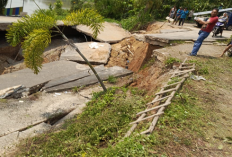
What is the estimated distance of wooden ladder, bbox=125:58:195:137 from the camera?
9.58ft

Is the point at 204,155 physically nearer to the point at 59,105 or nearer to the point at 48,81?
the point at 59,105

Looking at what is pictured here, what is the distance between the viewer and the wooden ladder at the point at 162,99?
9.58ft

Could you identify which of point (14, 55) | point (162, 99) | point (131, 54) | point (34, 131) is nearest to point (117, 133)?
point (162, 99)

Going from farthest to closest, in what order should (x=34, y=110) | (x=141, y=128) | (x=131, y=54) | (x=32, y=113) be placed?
(x=131, y=54) < (x=34, y=110) < (x=32, y=113) < (x=141, y=128)

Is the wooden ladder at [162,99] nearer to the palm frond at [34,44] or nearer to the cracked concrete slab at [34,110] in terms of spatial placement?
the cracked concrete slab at [34,110]

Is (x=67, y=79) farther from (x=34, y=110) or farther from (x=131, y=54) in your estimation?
(x=131, y=54)

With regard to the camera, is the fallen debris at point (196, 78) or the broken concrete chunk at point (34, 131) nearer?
the broken concrete chunk at point (34, 131)

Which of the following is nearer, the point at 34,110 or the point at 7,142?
the point at 7,142

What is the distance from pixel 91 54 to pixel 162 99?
5.01 metres

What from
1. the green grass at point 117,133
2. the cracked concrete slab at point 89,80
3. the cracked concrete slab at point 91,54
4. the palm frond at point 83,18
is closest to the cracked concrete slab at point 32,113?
the cracked concrete slab at point 89,80

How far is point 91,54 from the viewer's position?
311 inches

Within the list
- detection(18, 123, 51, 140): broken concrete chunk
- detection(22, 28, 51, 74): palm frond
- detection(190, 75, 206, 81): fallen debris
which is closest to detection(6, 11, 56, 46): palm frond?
detection(22, 28, 51, 74): palm frond

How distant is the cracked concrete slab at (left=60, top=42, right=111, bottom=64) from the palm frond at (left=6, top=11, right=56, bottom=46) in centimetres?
350

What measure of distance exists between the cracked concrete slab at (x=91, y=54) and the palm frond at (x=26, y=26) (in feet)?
11.5
